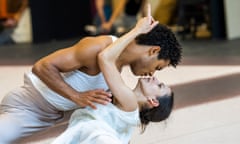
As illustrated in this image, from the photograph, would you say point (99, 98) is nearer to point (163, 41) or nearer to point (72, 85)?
point (72, 85)

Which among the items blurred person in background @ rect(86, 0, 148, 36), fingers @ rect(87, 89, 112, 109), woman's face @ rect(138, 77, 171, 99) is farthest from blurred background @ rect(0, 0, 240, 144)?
fingers @ rect(87, 89, 112, 109)

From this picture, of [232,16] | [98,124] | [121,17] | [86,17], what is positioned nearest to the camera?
[98,124]

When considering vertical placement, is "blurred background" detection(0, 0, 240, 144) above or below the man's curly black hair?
below

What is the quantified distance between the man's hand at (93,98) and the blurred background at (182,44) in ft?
1.79

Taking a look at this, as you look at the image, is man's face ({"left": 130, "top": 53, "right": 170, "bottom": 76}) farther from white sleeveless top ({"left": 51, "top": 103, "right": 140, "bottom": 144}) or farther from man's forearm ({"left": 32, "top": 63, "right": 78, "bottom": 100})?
man's forearm ({"left": 32, "top": 63, "right": 78, "bottom": 100})

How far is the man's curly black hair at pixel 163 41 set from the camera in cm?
258

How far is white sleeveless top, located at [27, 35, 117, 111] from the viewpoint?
2713mm

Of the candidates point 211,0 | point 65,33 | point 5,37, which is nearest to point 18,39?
point 5,37

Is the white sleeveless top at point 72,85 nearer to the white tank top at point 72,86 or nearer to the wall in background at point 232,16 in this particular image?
the white tank top at point 72,86

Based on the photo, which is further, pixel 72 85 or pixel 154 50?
pixel 72 85

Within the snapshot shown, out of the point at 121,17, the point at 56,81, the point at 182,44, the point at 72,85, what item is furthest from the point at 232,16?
the point at 56,81

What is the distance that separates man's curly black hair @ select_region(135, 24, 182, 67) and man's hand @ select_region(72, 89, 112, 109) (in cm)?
27

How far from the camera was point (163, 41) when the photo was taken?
2.60 m

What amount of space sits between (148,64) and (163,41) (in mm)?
124
